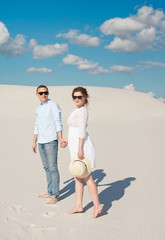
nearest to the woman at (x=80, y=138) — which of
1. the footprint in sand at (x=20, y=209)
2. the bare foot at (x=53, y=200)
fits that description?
the bare foot at (x=53, y=200)

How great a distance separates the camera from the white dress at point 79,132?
3881mm

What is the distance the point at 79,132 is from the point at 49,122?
859 mm

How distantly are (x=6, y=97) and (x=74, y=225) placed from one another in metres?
29.6

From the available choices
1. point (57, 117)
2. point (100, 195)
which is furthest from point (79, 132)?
point (100, 195)

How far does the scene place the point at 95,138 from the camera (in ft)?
42.8

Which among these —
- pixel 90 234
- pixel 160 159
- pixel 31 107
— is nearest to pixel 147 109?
pixel 31 107

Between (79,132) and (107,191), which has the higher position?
(79,132)

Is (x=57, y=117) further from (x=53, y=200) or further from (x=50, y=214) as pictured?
(x=50, y=214)

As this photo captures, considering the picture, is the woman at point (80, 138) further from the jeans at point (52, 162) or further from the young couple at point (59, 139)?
the jeans at point (52, 162)

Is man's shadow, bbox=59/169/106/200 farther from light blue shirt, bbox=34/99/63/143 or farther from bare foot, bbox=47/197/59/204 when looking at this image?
light blue shirt, bbox=34/99/63/143

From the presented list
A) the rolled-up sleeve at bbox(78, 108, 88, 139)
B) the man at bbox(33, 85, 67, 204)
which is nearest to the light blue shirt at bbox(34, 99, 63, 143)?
the man at bbox(33, 85, 67, 204)

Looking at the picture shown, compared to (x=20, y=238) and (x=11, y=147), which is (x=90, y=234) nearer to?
(x=20, y=238)

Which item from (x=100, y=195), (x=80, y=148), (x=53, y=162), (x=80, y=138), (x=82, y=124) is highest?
(x=82, y=124)

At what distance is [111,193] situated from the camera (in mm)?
5266
